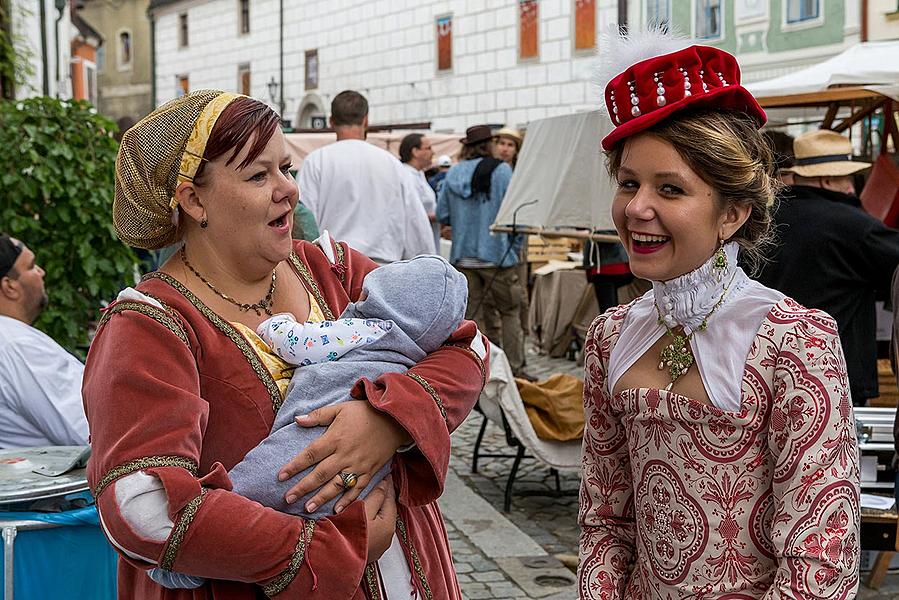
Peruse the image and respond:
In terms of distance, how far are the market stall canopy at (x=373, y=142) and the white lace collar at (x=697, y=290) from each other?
11.4 metres

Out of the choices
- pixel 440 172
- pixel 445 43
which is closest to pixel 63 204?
pixel 440 172

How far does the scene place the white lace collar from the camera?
1.90 m

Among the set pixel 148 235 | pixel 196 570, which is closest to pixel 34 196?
pixel 148 235

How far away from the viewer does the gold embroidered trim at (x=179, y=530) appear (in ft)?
5.45

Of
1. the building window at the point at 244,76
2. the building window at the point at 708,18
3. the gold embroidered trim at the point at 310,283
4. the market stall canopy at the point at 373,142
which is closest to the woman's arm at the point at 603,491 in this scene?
the gold embroidered trim at the point at 310,283

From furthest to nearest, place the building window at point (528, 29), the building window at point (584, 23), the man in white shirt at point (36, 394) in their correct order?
the building window at point (528, 29) < the building window at point (584, 23) < the man in white shirt at point (36, 394)

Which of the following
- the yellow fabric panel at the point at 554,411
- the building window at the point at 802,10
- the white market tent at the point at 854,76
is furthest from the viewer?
the building window at the point at 802,10

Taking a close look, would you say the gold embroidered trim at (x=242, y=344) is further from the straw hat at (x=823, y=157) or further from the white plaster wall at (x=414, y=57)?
the white plaster wall at (x=414, y=57)

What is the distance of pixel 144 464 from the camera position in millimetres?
1678

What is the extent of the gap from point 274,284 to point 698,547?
0.93 metres

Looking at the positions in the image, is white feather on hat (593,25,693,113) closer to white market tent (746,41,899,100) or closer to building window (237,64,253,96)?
white market tent (746,41,899,100)

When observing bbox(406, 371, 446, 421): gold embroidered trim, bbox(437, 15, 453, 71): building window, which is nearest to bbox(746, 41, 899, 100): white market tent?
bbox(406, 371, 446, 421): gold embroidered trim

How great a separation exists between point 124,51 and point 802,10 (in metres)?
46.5

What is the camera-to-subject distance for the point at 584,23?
26.6m
